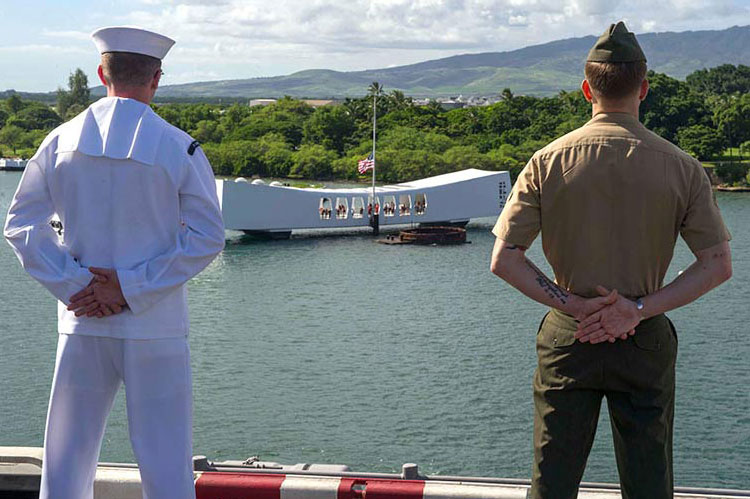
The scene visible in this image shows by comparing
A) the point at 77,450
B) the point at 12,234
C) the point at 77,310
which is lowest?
the point at 77,450

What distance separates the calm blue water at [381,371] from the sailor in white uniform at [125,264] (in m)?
8.31

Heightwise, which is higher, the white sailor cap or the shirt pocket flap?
the white sailor cap

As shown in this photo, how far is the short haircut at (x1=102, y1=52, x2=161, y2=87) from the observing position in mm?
2586

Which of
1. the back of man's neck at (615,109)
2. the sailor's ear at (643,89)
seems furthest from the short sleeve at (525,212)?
the sailor's ear at (643,89)

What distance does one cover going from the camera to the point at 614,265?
237cm

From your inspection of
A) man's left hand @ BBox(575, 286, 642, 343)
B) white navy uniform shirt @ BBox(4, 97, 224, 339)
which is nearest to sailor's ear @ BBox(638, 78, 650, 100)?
man's left hand @ BBox(575, 286, 642, 343)

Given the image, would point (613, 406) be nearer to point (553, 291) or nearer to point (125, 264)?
point (553, 291)

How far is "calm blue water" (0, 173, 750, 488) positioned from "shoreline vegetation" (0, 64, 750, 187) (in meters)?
31.9

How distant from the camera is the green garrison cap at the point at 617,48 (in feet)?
7.75

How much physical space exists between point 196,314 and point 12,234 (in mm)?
19534

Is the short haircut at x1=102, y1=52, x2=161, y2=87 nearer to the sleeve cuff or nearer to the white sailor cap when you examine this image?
the white sailor cap

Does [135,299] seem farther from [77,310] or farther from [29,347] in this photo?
[29,347]

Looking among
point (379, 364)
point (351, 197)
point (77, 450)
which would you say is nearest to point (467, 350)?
point (379, 364)

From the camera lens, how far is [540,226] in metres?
2.43
